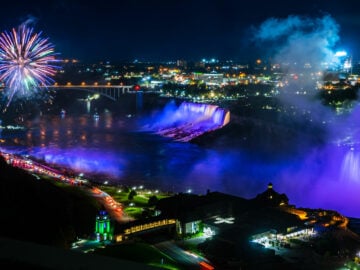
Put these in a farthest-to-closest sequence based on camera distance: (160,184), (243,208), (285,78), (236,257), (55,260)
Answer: (285,78) < (160,184) < (243,208) < (236,257) < (55,260)

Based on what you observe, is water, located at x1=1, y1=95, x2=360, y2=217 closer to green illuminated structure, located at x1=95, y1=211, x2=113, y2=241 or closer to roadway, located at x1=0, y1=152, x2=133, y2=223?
roadway, located at x1=0, y1=152, x2=133, y2=223

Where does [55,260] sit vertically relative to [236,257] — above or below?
above

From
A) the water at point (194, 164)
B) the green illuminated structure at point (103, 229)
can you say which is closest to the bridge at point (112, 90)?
the water at point (194, 164)

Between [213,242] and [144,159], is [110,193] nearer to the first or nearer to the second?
[213,242]

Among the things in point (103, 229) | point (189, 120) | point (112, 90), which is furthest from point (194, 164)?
point (112, 90)

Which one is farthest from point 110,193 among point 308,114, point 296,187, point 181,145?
point 308,114

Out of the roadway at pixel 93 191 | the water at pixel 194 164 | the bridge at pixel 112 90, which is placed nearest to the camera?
the roadway at pixel 93 191

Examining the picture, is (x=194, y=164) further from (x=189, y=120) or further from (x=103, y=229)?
(x=189, y=120)

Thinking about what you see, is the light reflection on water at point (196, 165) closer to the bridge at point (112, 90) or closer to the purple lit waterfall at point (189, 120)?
the purple lit waterfall at point (189, 120)
